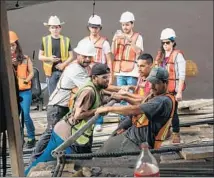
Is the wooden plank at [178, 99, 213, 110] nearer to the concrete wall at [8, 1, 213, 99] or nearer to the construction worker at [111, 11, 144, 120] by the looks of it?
the concrete wall at [8, 1, 213, 99]

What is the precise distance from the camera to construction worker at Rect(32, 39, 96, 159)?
5.70 m

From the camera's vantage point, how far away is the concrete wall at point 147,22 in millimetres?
9055

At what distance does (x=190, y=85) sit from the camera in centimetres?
905

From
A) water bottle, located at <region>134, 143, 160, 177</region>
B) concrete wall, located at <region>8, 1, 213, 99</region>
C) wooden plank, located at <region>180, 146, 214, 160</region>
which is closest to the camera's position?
water bottle, located at <region>134, 143, 160, 177</region>

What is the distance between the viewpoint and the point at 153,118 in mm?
4887

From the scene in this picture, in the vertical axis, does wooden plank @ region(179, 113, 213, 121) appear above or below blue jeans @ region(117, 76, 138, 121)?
below

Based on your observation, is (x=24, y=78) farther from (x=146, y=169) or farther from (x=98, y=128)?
(x=146, y=169)

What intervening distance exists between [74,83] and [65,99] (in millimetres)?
287

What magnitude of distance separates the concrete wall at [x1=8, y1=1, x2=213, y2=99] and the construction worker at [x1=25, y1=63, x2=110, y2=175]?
3.93 meters

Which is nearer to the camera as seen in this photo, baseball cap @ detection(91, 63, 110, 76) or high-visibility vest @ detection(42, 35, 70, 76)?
baseball cap @ detection(91, 63, 110, 76)

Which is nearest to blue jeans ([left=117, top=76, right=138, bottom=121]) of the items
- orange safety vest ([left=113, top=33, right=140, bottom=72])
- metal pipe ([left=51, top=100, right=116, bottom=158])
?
orange safety vest ([left=113, top=33, right=140, bottom=72])

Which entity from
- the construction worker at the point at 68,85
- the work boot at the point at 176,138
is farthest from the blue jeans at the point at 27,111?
the work boot at the point at 176,138

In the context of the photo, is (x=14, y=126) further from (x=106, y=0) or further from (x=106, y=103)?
(x=106, y=0)

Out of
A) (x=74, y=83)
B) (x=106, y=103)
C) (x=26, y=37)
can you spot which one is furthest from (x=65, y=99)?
(x=26, y=37)
